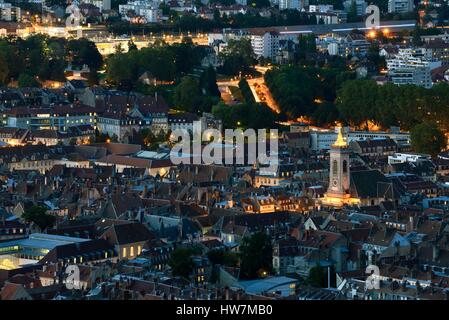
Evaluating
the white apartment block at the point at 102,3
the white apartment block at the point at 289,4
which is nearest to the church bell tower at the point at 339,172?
the white apartment block at the point at 102,3

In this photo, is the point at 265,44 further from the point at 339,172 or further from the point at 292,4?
the point at 339,172

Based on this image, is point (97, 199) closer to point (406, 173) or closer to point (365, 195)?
point (365, 195)

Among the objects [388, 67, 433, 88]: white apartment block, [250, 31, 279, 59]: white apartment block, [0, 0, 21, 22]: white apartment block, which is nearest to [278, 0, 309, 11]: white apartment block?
[0, 0, 21, 22]: white apartment block

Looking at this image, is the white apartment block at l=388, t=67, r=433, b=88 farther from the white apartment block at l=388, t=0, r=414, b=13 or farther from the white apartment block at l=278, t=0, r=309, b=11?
the white apartment block at l=278, t=0, r=309, b=11

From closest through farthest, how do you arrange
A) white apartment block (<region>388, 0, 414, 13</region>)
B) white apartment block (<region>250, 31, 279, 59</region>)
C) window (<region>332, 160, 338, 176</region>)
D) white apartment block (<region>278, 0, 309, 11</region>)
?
window (<region>332, 160, 338, 176</region>) → white apartment block (<region>250, 31, 279, 59</region>) → white apartment block (<region>388, 0, 414, 13</region>) → white apartment block (<region>278, 0, 309, 11</region>)

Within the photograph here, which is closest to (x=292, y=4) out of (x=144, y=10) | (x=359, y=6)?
(x=359, y=6)

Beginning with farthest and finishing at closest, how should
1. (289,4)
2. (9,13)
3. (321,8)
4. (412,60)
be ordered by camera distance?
1. (289,4)
2. (321,8)
3. (9,13)
4. (412,60)

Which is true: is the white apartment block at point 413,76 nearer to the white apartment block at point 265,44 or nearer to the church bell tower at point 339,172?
the white apartment block at point 265,44
